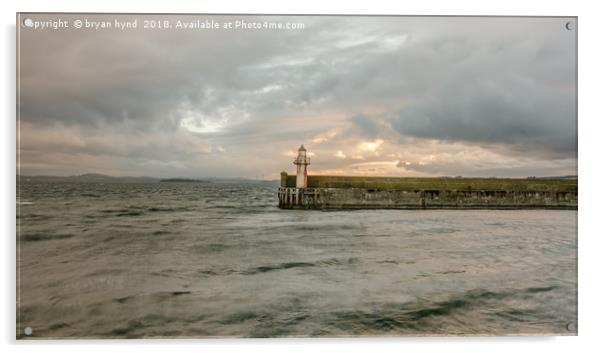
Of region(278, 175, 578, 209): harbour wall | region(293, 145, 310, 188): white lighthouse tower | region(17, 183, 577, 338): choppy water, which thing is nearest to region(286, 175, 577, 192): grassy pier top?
region(278, 175, 578, 209): harbour wall

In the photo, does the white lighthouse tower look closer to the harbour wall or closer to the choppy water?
the harbour wall

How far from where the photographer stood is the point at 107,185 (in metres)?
3.43

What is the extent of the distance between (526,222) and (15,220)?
5.21 meters

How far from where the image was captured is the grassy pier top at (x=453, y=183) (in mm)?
3508

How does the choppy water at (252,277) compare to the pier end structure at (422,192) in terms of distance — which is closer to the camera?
the choppy water at (252,277)

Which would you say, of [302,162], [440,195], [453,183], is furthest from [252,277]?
[440,195]

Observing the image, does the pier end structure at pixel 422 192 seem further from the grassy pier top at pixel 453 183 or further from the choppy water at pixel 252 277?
the choppy water at pixel 252 277

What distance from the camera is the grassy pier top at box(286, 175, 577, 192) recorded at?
351 cm

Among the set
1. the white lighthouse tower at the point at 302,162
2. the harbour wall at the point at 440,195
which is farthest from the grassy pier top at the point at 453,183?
the white lighthouse tower at the point at 302,162

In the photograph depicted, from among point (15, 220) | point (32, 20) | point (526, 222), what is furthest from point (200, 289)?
point (526, 222)

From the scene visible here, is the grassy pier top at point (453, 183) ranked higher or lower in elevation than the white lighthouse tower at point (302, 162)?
lower

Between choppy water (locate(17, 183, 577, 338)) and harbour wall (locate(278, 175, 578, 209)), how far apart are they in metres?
0.26

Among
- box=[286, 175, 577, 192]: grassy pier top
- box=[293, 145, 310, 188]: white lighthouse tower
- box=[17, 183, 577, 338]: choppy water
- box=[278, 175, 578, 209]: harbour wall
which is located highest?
box=[293, 145, 310, 188]: white lighthouse tower

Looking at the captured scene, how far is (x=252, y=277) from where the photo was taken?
10.6 feet
